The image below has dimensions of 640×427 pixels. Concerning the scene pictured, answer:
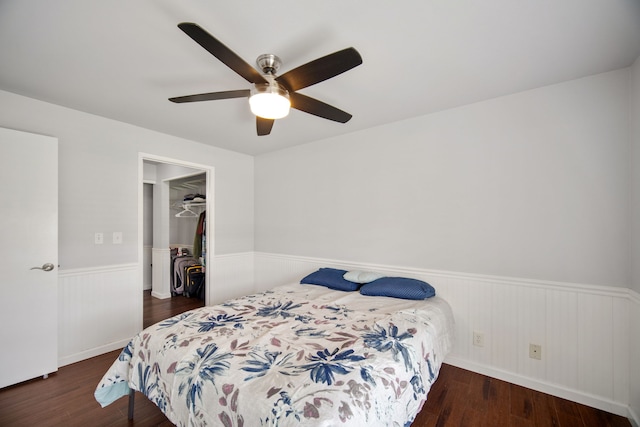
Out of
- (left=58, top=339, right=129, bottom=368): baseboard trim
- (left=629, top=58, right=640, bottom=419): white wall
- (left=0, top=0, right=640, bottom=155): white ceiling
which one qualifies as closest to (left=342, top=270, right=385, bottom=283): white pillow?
(left=0, top=0, right=640, bottom=155): white ceiling

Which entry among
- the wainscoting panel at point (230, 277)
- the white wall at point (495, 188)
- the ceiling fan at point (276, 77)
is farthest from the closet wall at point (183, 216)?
the ceiling fan at point (276, 77)

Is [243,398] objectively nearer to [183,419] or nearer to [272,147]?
[183,419]

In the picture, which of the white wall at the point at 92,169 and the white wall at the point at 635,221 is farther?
the white wall at the point at 92,169

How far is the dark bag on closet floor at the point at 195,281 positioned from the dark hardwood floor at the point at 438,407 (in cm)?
217

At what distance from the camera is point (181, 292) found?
4.78 m

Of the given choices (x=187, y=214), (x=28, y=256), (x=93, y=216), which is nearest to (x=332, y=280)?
(x=93, y=216)

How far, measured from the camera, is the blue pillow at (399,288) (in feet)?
7.78

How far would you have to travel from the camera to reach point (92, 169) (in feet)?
8.89

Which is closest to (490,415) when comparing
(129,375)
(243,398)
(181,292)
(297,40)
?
(243,398)

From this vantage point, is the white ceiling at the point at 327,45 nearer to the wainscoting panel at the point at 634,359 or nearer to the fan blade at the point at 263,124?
the fan blade at the point at 263,124

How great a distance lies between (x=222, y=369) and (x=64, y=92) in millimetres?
2610

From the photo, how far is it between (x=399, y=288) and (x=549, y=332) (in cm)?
116

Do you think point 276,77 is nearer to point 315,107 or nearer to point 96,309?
point 315,107

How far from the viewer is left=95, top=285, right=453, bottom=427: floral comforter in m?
1.10
